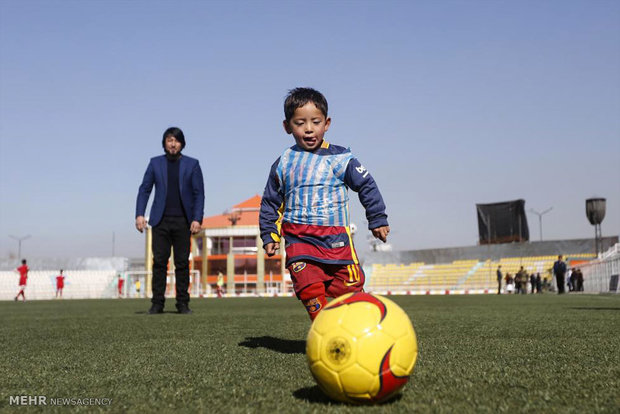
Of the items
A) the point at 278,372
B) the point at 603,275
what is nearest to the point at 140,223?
the point at 278,372

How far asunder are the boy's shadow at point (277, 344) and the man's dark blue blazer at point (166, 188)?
12.1 feet

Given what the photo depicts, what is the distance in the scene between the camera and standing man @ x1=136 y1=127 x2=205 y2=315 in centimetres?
877

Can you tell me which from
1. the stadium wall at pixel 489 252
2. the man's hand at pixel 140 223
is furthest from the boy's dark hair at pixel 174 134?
the stadium wall at pixel 489 252

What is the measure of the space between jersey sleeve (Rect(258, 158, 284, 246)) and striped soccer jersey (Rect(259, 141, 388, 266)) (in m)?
0.04

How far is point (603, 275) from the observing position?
3184 centimetres

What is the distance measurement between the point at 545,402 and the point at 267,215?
2613mm

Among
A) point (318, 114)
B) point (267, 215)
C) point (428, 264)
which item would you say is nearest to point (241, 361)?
point (267, 215)

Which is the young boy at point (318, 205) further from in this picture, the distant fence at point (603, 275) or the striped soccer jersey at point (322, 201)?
the distant fence at point (603, 275)

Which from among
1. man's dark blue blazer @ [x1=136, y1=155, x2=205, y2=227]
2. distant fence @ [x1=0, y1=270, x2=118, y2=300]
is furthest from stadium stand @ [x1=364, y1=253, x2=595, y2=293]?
man's dark blue blazer @ [x1=136, y1=155, x2=205, y2=227]

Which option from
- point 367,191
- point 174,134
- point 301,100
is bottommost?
point 367,191

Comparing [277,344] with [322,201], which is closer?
[322,201]

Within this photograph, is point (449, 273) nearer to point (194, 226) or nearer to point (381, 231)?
point (194, 226)

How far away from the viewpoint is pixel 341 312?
2684mm

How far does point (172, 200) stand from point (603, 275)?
95.8 feet
